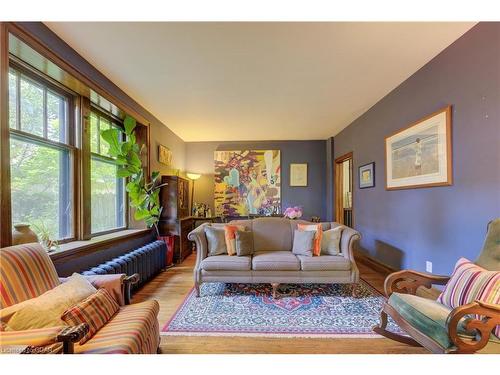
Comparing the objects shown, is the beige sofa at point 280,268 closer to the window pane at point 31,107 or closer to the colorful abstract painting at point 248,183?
the window pane at point 31,107

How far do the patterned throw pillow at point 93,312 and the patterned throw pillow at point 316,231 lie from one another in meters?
2.18

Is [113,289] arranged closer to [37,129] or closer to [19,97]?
[37,129]

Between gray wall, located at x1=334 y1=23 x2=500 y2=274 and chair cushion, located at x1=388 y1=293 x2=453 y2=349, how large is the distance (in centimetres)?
92

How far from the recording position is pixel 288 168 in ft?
19.6

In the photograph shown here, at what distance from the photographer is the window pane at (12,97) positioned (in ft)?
6.49

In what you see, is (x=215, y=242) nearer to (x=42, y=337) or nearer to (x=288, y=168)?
(x=42, y=337)

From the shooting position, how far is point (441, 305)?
1654mm

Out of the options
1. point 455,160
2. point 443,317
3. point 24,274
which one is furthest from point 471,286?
point 24,274

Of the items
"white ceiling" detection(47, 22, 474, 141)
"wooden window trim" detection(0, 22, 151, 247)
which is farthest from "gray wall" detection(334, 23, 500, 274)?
"wooden window trim" detection(0, 22, 151, 247)

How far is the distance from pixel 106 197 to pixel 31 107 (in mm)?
1399

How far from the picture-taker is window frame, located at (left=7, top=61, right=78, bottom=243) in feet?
6.70

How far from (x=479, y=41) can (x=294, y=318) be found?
9.61ft

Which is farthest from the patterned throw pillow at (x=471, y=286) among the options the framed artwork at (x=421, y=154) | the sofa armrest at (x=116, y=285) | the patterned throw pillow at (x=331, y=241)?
the sofa armrest at (x=116, y=285)
